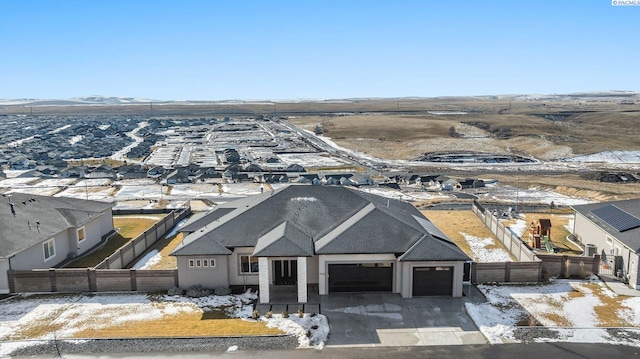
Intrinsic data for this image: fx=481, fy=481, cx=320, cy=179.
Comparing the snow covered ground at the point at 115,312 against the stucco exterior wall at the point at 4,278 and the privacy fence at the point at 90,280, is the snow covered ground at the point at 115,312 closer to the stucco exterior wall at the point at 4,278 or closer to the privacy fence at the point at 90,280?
the privacy fence at the point at 90,280

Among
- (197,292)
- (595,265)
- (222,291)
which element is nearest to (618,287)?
(595,265)

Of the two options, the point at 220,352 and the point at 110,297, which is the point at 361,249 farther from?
the point at 110,297

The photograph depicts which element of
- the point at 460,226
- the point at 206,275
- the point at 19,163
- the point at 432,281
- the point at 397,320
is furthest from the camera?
the point at 19,163

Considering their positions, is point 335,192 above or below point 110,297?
above

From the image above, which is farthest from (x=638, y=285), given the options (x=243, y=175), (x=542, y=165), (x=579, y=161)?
(x=579, y=161)

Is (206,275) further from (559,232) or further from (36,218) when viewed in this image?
(559,232)

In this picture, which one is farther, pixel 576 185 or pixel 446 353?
pixel 576 185

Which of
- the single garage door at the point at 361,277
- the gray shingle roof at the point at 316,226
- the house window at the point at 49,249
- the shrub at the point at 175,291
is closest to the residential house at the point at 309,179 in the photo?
the gray shingle roof at the point at 316,226
